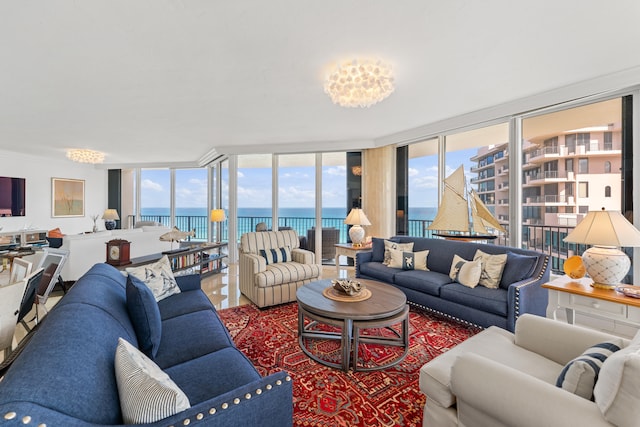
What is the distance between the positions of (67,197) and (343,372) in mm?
8832

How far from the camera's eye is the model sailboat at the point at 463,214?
3.69m

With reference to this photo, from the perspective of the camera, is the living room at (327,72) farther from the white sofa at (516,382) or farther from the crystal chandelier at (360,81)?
the white sofa at (516,382)

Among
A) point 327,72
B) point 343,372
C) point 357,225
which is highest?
point 327,72

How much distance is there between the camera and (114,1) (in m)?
1.72

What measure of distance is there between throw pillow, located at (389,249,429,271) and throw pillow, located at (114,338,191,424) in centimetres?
314

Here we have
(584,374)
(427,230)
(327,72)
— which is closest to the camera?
(584,374)

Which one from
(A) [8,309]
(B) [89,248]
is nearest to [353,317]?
(A) [8,309]

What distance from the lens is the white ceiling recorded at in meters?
1.83

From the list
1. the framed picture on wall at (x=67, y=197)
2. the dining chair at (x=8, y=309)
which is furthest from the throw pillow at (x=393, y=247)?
the framed picture on wall at (x=67, y=197)

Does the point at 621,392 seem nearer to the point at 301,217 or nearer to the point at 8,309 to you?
the point at 8,309

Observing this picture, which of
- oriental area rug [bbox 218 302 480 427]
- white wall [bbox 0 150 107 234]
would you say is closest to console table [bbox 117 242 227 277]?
oriental area rug [bbox 218 302 480 427]

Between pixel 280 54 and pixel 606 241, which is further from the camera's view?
pixel 280 54

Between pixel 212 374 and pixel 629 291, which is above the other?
pixel 629 291

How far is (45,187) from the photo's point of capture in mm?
6910
